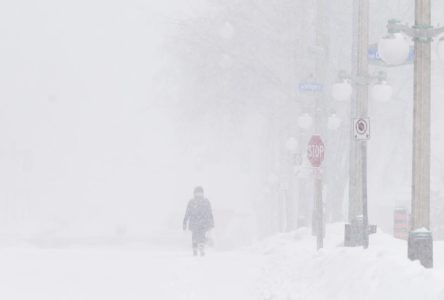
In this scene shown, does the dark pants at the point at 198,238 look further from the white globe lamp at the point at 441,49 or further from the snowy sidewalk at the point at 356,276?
the white globe lamp at the point at 441,49

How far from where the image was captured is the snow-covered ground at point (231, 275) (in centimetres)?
1136

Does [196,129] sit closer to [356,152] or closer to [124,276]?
[356,152]

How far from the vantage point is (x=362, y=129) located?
1602 cm

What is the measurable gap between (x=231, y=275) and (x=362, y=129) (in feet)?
11.8

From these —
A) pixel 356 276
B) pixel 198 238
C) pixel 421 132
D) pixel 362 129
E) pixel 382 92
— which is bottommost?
pixel 198 238

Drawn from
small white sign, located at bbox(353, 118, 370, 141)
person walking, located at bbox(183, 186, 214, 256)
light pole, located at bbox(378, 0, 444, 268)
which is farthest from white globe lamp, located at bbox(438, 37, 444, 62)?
person walking, located at bbox(183, 186, 214, 256)

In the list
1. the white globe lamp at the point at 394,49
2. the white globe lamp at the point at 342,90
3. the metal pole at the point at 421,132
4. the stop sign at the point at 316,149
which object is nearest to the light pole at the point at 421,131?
the metal pole at the point at 421,132

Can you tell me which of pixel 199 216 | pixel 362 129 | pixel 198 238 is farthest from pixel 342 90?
pixel 198 238

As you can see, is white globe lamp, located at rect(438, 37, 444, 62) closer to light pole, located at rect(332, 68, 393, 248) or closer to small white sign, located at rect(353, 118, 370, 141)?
small white sign, located at rect(353, 118, 370, 141)

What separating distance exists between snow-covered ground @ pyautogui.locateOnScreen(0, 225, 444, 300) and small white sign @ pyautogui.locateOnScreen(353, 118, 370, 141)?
61.6 inches

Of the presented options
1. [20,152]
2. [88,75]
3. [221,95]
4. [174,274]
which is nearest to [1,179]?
[20,152]

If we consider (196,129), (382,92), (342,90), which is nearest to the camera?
(382,92)

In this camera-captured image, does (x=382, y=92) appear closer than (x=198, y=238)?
Yes

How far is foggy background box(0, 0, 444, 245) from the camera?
31656 mm
